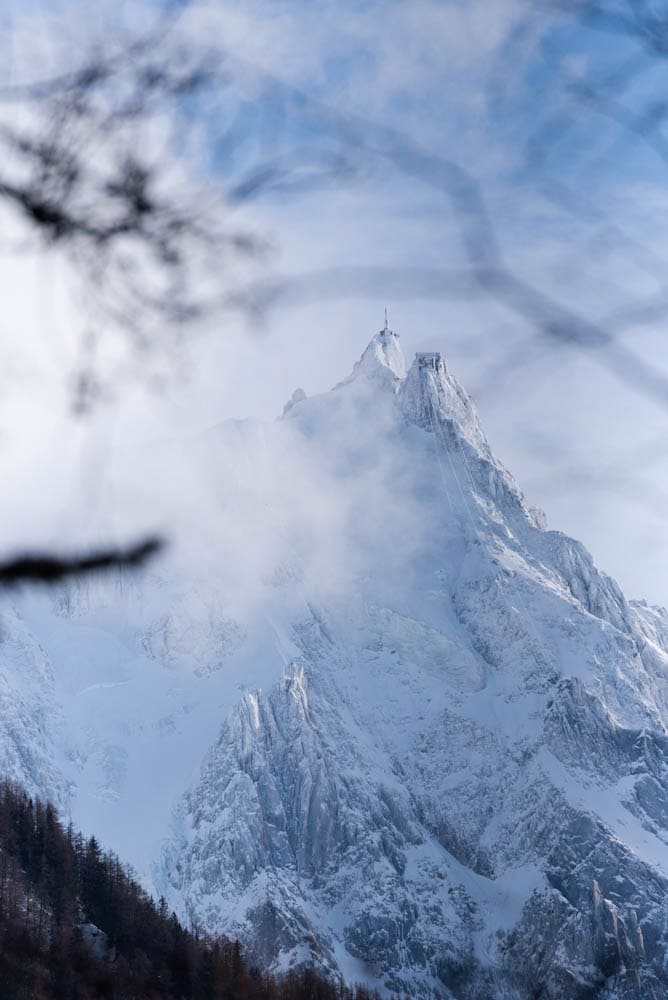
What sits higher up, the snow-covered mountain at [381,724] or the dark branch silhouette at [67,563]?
the snow-covered mountain at [381,724]

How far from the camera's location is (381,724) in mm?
155500

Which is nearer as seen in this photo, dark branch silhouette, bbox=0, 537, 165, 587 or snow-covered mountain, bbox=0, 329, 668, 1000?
dark branch silhouette, bbox=0, 537, 165, 587

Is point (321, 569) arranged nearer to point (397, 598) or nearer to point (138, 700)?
point (397, 598)

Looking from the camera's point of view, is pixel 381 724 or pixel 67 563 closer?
pixel 67 563

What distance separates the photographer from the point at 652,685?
540 ft

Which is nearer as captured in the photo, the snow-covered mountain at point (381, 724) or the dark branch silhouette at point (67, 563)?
the dark branch silhouette at point (67, 563)

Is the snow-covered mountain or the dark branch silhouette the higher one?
the snow-covered mountain

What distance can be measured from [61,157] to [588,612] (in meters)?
167

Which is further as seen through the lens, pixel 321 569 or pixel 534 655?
pixel 321 569

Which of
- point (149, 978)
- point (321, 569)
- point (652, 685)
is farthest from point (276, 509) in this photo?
point (149, 978)

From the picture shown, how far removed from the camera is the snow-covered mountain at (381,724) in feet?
421

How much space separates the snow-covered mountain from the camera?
421 feet

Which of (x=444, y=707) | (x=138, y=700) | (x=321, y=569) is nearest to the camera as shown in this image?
(x=138, y=700)

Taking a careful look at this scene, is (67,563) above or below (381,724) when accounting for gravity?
below
